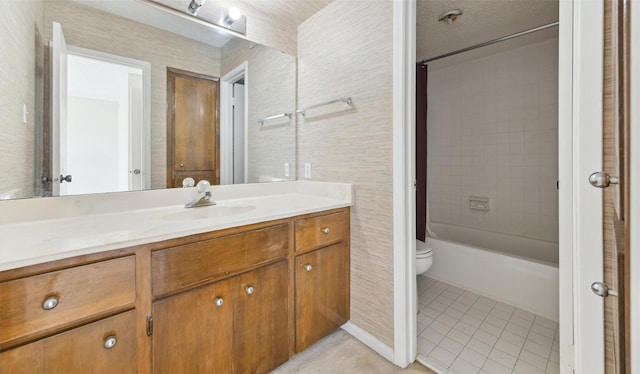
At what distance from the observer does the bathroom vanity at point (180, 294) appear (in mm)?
759

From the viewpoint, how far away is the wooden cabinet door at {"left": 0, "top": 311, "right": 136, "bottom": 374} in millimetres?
738

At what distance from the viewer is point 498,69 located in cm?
278

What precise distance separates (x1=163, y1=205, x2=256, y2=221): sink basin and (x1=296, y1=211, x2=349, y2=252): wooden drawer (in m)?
0.30

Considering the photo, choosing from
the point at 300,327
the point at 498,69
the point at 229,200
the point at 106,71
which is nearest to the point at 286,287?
the point at 300,327

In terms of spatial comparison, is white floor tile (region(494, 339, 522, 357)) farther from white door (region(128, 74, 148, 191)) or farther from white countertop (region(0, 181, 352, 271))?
white door (region(128, 74, 148, 191))

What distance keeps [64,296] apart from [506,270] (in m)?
2.46

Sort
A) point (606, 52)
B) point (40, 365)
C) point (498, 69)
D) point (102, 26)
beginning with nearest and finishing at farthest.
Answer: point (40, 365), point (606, 52), point (102, 26), point (498, 69)

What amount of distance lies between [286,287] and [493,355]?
1216mm

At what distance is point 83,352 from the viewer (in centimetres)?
83

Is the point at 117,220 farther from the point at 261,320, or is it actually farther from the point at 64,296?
the point at 261,320

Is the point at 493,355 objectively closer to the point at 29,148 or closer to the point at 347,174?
the point at 347,174

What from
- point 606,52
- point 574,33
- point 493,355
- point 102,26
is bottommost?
point 493,355

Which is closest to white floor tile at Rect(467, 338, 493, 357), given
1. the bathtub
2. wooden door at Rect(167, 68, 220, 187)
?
the bathtub

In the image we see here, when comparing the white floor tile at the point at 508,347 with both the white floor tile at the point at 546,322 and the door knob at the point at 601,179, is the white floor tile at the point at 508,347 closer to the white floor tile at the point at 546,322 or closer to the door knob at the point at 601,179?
the white floor tile at the point at 546,322
